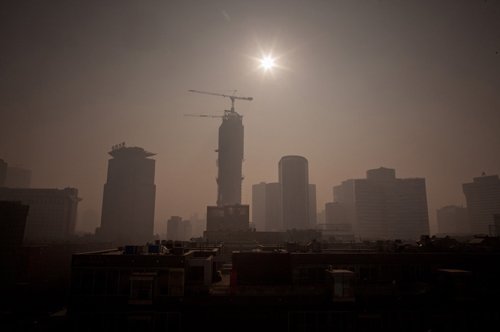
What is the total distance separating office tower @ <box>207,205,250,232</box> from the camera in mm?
194375

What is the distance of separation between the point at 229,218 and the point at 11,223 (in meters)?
105

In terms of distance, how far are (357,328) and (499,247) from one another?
108 ft

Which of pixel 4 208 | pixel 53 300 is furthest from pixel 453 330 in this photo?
pixel 4 208

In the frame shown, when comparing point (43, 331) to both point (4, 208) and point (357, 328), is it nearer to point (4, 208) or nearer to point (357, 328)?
point (357, 328)

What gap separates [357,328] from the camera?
37.1 metres

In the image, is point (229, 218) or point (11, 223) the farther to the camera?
point (229, 218)

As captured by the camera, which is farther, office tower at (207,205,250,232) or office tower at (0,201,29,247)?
office tower at (207,205,250,232)

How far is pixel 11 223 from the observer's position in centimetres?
11900

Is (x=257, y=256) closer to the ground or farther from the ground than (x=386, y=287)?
farther from the ground

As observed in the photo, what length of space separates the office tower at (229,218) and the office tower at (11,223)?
93464 millimetres

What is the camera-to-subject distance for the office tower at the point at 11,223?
116338mm

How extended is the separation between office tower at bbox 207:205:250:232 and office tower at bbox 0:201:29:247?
93.5m

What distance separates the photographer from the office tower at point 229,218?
638 feet

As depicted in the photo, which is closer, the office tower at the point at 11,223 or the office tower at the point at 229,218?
the office tower at the point at 11,223
